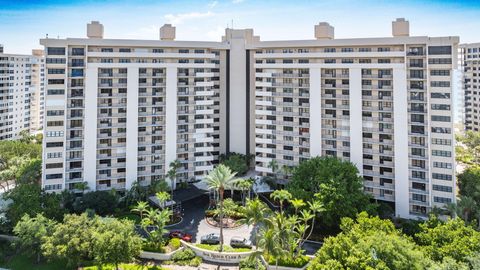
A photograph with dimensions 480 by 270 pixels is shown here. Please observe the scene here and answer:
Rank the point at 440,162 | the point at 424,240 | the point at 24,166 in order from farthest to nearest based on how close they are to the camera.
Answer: the point at 24,166
the point at 440,162
the point at 424,240

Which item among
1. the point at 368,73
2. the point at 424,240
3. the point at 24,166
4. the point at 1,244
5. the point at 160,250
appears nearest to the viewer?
the point at 424,240

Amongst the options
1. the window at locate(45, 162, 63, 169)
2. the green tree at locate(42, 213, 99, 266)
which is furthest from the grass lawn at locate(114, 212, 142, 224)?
the green tree at locate(42, 213, 99, 266)

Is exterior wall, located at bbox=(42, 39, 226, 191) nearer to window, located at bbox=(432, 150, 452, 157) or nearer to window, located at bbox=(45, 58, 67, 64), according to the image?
window, located at bbox=(45, 58, 67, 64)

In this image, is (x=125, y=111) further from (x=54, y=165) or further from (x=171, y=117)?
(x=54, y=165)

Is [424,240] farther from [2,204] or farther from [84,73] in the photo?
[2,204]

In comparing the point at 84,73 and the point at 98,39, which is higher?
the point at 98,39

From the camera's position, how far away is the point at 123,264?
47.5m

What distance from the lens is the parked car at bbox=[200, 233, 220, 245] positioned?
5288 centimetres

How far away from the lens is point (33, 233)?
46688 millimetres

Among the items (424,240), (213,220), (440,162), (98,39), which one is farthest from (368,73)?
(98,39)

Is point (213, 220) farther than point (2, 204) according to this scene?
No

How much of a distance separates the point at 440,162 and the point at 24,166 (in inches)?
3367

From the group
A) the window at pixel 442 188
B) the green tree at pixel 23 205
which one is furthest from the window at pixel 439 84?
the green tree at pixel 23 205

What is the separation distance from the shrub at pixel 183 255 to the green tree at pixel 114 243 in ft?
19.0
